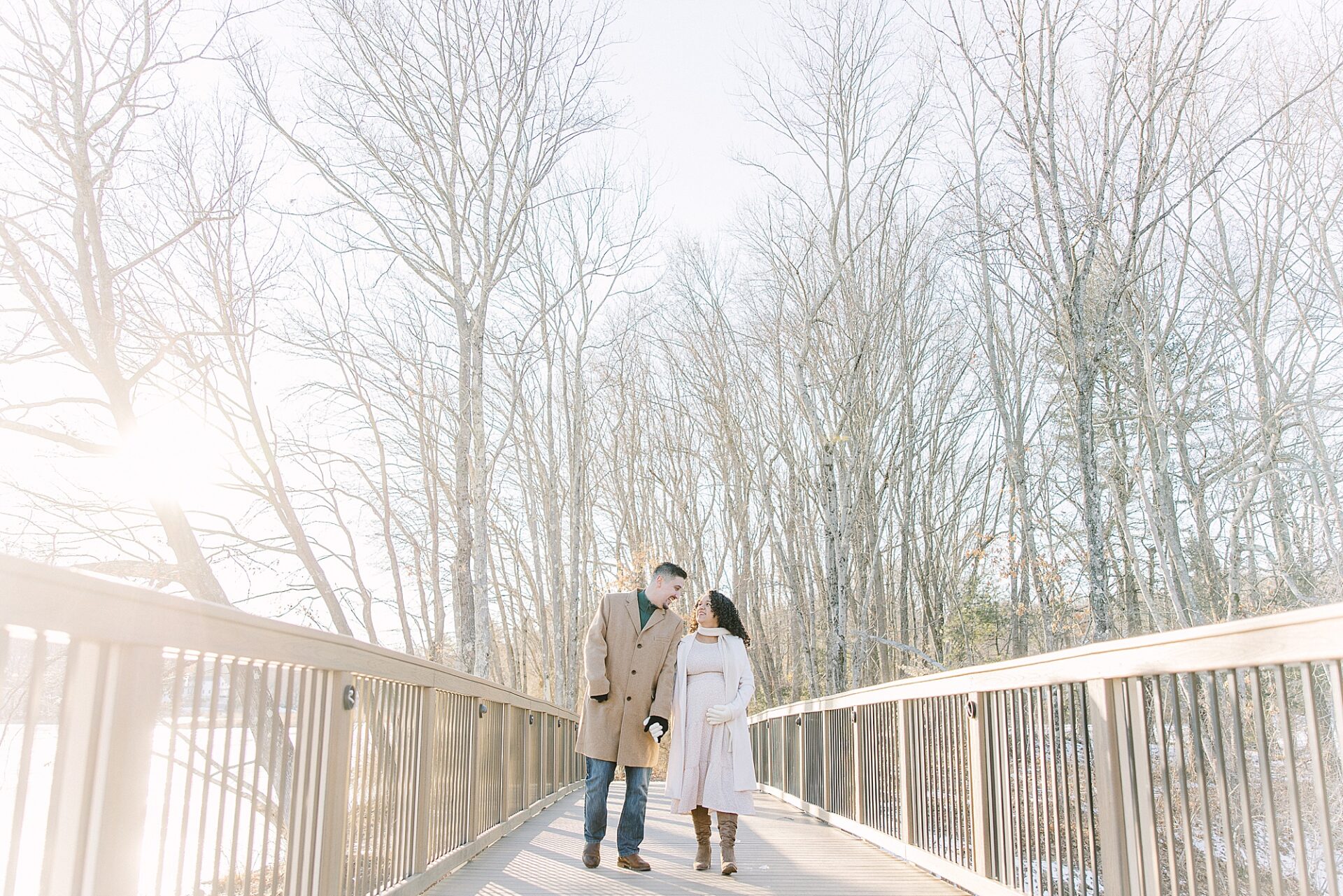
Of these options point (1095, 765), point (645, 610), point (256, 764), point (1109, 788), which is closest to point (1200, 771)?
point (1109, 788)

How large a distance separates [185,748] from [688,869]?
11.8 ft

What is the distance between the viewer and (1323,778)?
215cm

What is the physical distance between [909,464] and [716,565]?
874 centimetres

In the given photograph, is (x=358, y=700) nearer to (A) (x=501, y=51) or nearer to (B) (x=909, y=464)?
(A) (x=501, y=51)

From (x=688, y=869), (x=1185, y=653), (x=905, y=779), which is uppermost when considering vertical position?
(x=1185, y=653)

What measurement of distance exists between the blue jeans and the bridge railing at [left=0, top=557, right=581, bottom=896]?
1234mm

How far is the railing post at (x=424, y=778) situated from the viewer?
173 inches

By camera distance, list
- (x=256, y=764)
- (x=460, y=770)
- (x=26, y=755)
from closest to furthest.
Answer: (x=26, y=755) → (x=256, y=764) → (x=460, y=770)

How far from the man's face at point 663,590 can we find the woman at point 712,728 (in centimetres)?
16

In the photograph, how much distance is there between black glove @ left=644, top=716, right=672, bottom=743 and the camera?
5.27 metres

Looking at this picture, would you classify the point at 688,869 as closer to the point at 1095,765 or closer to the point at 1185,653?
the point at 1095,765

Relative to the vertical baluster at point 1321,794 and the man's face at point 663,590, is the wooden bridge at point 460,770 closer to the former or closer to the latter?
the vertical baluster at point 1321,794

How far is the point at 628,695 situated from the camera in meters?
5.46

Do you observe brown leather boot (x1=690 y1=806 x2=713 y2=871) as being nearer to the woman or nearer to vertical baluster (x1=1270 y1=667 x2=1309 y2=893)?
the woman
